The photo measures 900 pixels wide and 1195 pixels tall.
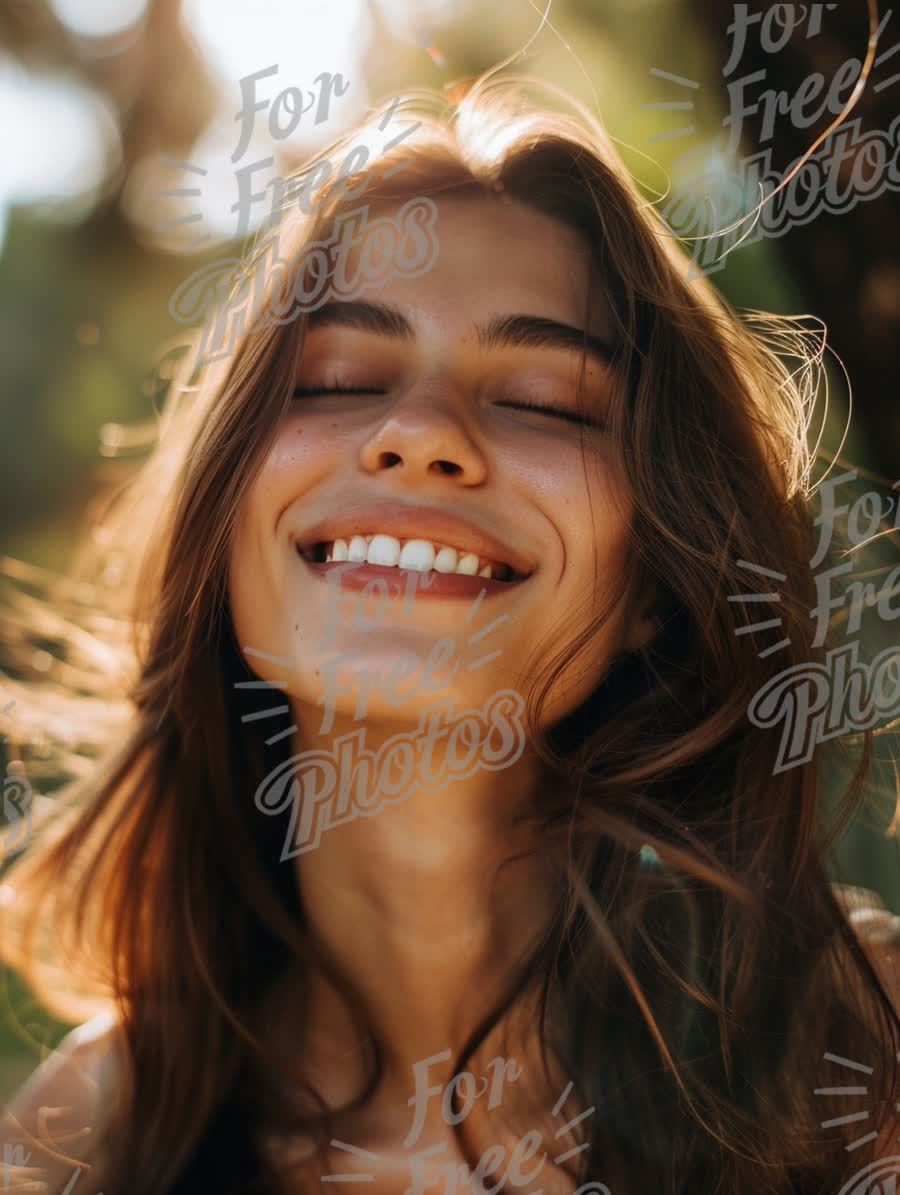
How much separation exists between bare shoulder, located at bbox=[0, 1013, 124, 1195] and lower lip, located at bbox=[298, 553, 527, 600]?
2.97 ft

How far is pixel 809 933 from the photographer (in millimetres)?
1583

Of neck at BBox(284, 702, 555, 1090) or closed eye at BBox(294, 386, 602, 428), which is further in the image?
neck at BBox(284, 702, 555, 1090)

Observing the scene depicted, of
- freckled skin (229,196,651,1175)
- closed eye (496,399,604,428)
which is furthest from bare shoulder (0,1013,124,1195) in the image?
closed eye (496,399,604,428)

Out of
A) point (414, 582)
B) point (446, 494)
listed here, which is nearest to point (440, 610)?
point (414, 582)

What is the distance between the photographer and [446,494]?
4.82 feet

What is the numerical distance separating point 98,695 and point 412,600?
96 centimetres

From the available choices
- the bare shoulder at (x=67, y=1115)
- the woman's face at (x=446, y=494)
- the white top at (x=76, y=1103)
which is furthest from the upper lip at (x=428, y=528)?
the bare shoulder at (x=67, y=1115)

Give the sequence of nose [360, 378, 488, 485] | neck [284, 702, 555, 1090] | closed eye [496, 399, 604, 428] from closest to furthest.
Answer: nose [360, 378, 488, 485], closed eye [496, 399, 604, 428], neck [284, 702, 555, 1090]

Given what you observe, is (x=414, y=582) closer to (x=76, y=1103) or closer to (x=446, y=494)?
(x=446, y=494)

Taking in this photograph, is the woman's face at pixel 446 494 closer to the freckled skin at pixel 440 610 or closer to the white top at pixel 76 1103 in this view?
the freckled skin at pixel 440 610

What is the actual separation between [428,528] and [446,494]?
54 millimetres

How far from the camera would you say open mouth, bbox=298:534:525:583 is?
146 cm

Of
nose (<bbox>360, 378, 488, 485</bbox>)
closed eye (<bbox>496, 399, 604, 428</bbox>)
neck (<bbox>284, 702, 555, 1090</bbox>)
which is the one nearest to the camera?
nose (<bbox>360, 378, 488, 485</bbox>)

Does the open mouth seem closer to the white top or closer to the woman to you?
the woman
